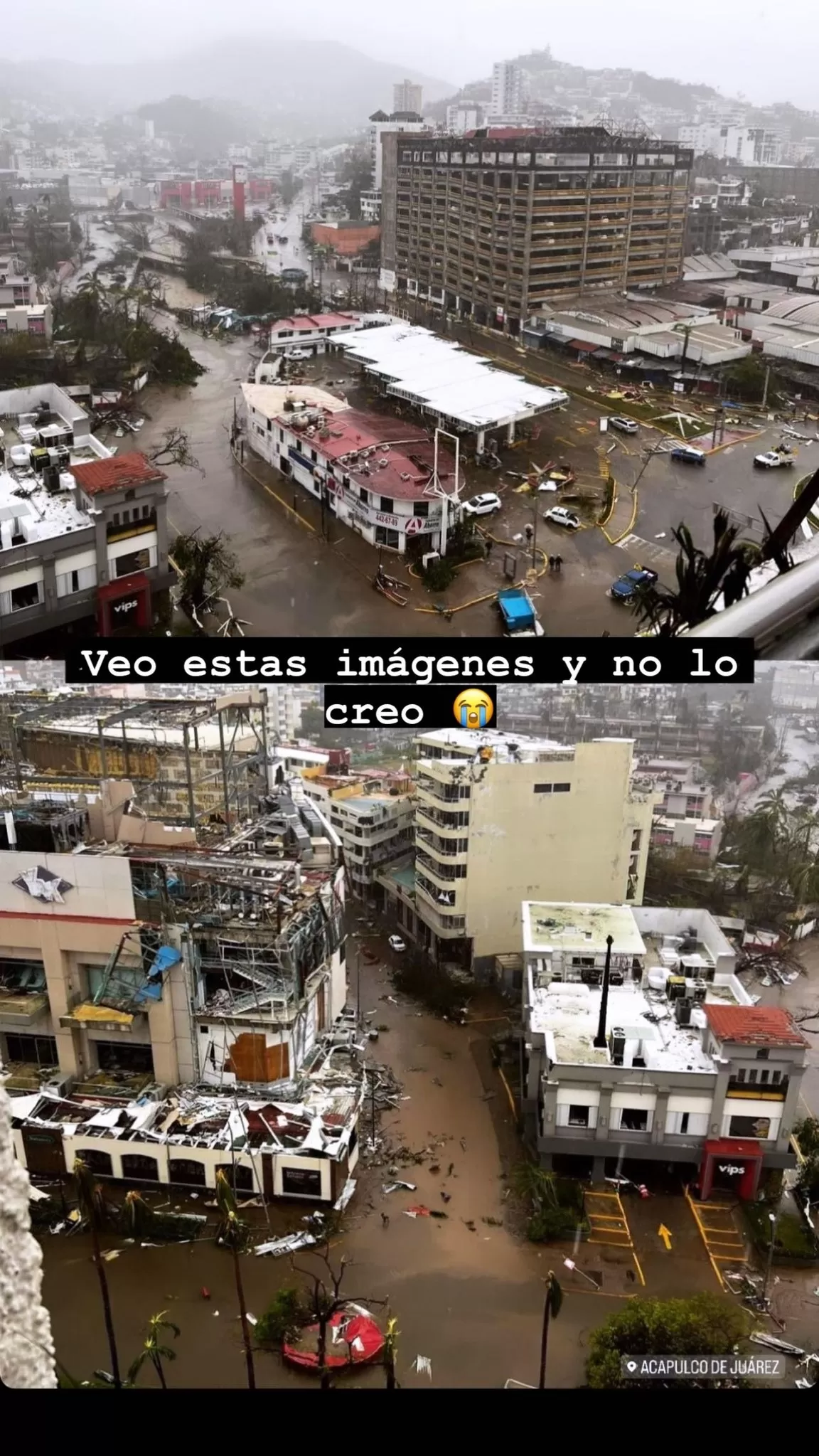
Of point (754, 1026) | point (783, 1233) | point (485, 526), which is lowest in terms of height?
point (783, 1233)

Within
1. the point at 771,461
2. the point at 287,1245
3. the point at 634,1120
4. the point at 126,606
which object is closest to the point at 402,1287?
the point at 287,1245

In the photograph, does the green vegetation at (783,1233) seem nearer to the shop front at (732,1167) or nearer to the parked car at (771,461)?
the shop front at (732,1167)

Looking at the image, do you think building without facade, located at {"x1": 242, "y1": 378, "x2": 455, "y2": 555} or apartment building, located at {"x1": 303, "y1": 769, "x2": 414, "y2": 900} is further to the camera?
apartment building, located at {"x1": 303, "y1": 769, "x2": 414, "y2": 900}

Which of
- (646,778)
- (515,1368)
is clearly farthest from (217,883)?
(646,778)

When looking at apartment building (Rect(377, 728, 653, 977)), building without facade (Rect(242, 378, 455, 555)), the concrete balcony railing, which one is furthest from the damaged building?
the concrete balcony railing

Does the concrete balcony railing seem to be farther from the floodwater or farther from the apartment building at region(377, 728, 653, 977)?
the apartment building at region(377, 728, 653, 977)

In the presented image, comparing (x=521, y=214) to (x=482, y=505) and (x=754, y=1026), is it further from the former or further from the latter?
(x=754, y=1026)
